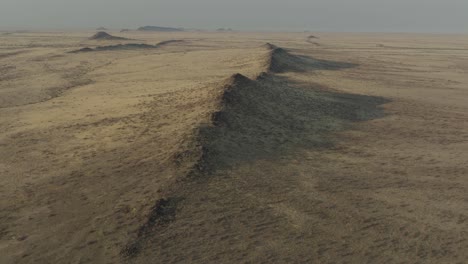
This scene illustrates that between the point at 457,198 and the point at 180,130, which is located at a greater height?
the point at 180,130

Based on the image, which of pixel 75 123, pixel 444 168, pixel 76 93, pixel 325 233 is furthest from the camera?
pixel 76 93

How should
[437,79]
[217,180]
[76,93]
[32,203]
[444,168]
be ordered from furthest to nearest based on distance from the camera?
[437,79], [76,93], [444,168], [217,180], [32,203]

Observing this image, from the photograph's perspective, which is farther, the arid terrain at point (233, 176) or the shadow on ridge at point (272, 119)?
the shadow on ridge at point (272, 119)

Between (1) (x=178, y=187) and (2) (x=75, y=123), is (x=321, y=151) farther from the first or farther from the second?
(2) (x=75, y=123)

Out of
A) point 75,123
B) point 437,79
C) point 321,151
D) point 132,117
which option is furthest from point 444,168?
point 437,79

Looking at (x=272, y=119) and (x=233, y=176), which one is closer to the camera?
(x=233, y=176)

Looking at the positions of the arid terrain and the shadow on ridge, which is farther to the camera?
the shadow on ridge

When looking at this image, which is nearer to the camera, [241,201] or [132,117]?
[241,201]

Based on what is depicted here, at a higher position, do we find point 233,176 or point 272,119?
point 272,119
